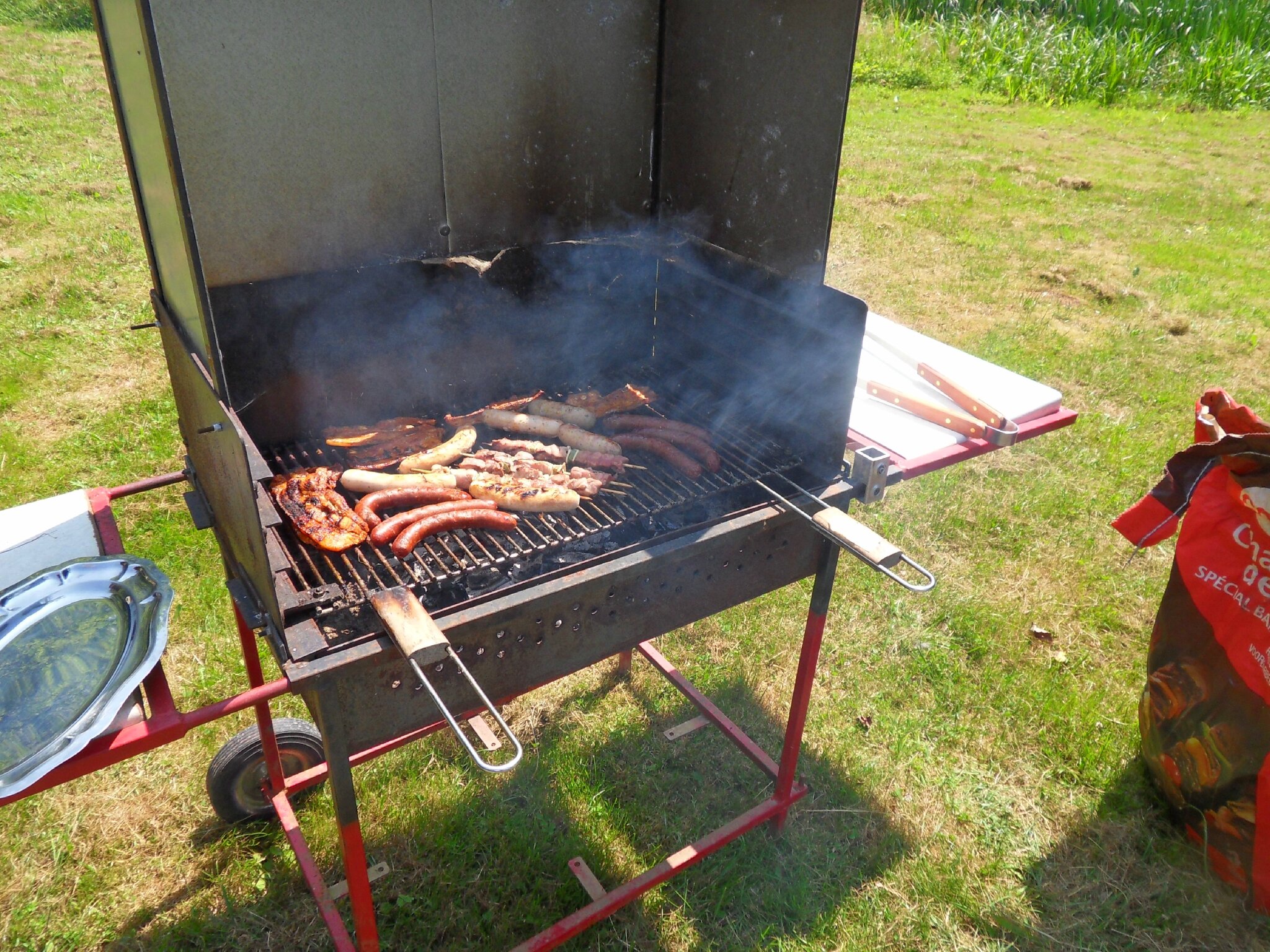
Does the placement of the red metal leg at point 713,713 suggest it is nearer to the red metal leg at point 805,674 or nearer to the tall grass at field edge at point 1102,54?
the red metal leg at point 805,674

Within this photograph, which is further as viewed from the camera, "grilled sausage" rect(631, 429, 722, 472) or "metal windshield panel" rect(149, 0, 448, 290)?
"grilled sausage" rect(631, 429, 722, 472)

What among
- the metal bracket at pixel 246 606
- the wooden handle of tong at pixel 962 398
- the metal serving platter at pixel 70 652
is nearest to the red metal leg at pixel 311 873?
the metal bracket at pixel 246 606

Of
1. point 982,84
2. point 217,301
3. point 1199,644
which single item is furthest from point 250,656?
point 982,84

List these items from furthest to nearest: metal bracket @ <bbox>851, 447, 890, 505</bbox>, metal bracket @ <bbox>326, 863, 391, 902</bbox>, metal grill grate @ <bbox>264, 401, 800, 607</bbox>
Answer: metal bracket @ <bbox>326, 863, 391, 902</bbox> → metal bracket @ <bbox>851, 447, 890, 505</bbox> → metal grill grate @ <bbox>264, 401, 800, 607</bbox>

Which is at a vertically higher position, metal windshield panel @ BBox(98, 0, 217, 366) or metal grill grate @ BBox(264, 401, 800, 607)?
metal windshield panel @ BBox(98, 0, 217, 366)

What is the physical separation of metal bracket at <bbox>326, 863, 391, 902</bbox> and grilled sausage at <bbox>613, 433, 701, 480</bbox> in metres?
1.67

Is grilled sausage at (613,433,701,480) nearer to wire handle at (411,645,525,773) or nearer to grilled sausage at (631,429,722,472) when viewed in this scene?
grilled sausage at (631,429,722,472)

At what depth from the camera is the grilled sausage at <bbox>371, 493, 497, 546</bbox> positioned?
2.18m

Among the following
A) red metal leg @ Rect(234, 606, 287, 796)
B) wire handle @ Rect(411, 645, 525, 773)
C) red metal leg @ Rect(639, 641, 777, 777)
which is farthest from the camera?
red metal leg @ Rect(639, 641, 777, 777)

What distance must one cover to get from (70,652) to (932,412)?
247 centimetres

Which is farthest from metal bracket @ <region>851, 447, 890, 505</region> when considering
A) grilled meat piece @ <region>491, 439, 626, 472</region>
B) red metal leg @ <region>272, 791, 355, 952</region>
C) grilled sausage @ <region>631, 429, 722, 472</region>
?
red metal leg @ <region>272, 791, 355, 952</region>

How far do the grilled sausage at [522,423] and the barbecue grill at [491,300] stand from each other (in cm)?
30

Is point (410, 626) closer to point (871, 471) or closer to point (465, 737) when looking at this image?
point (465, 737)

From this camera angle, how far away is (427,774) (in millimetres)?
3342
